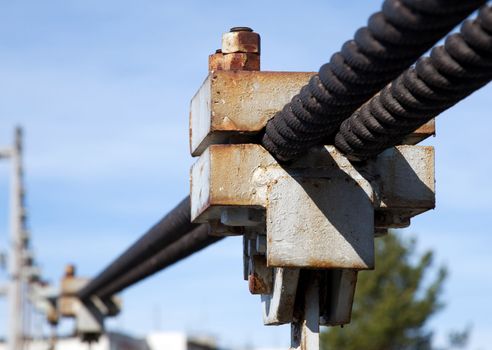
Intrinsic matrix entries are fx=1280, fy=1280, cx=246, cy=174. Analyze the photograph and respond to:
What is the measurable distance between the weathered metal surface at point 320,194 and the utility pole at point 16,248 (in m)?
28.3

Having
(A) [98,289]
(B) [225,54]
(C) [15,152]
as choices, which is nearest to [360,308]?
(C) [15,152]

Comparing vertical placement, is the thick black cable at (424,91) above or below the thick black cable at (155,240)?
above

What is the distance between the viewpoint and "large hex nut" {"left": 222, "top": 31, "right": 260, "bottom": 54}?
5141 millimetres

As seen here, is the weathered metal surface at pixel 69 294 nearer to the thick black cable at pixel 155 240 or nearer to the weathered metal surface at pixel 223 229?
the thick black cable at pixel 155 240

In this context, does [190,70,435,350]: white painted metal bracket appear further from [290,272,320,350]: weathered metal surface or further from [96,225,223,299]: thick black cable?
[96,225,223,299]: thick black cable

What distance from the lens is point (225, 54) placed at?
517 centimetres

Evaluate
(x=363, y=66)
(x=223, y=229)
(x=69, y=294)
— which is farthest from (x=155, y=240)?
(x=69, y=294)

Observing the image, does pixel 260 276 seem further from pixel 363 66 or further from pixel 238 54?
pixel 363 66

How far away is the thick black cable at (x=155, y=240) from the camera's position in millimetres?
7227

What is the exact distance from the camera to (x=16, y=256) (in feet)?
112

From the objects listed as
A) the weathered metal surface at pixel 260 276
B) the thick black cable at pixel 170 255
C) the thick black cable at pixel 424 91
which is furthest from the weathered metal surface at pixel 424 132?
the thick black cable at pixel 170 255

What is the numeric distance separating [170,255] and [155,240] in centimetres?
39

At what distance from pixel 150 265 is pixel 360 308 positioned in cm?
4799

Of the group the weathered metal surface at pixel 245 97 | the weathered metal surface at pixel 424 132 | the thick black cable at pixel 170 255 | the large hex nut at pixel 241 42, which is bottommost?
the thick black cable at pixel 170 255
